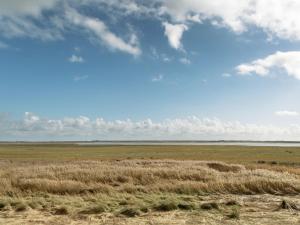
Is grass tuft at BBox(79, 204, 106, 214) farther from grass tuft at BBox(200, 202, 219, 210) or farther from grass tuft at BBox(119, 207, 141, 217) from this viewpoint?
grass tuft at BBox(200, 202, 219, 210)

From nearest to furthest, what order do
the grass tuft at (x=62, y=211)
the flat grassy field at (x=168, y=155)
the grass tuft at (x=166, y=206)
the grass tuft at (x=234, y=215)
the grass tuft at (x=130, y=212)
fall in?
the grass tuft at (x=234, y=215), the grass tuft at (x=130, y=212), the grass tuft at (x=62, y=211), the grass tuft at (x=166, y=206), the flat grassy field at (x=168, y=155)

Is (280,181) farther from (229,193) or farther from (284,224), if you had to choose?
(284,224)

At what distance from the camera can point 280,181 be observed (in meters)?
19.7

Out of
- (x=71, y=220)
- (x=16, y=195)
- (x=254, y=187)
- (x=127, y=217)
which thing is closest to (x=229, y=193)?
(x=254, y=187)

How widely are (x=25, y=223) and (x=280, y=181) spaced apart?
1307 cm

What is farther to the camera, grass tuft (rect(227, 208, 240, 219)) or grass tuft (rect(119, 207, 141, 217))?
grass tuft (rect(119, 207, 141, 217))

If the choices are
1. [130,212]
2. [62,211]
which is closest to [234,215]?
[130,212]

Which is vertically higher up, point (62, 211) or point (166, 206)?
point (166, 206)

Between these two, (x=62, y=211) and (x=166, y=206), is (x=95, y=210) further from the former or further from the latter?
(x=166, y=206)

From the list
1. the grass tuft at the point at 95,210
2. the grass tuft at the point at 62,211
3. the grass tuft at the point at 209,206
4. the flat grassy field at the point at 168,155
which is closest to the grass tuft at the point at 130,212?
the grass tuft at the point at 95,210

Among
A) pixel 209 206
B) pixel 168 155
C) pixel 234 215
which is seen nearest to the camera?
pixel 234 215

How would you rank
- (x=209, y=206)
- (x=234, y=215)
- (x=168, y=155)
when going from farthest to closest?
(x=168, y=155) < (x=209, y=206) < (x=234, y=215)

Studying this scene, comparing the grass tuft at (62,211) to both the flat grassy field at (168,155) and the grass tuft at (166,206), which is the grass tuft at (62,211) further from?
the flat grassy field at (168,155)

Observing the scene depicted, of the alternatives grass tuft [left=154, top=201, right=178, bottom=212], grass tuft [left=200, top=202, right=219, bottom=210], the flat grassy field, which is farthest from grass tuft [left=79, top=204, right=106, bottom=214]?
the flat grassy field
